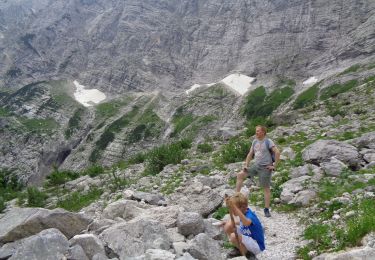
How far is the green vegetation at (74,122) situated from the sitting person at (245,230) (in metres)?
159

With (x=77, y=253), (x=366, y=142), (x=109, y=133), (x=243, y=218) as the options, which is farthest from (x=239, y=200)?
(x=109, y=133)

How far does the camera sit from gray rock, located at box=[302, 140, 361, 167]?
18.6 m

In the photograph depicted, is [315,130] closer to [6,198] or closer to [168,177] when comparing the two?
[168,177]

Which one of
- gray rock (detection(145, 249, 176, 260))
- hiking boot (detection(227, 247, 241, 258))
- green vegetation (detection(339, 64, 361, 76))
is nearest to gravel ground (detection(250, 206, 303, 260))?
hiking boot (detection(227, 247, 241, 258))

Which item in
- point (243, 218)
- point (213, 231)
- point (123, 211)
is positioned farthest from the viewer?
point (123, 211)

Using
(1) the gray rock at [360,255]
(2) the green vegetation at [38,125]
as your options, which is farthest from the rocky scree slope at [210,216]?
(2) the green vegetation at [38,125]

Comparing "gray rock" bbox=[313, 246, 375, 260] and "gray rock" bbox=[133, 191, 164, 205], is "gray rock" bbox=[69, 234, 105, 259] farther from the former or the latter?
"gray rock" bbox=[133, 191, 164, 205]

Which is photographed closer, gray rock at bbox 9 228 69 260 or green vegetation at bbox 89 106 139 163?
gray rock at bbox 9 228 69 260

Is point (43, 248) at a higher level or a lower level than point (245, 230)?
higher

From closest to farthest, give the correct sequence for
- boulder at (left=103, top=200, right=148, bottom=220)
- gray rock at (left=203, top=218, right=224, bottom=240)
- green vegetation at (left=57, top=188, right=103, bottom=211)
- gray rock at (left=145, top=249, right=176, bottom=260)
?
gray rock at (left=145, top=249, right=176, bottom=260)
gray rock at (left=203, top=218, right=224, bottom=240)
boulder at (left=103, top=200, right=148, bottom=220)
green vegetation at (left=57, top=188, right=103, bottom=211)

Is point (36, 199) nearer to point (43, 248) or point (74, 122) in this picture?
point (43, 248)

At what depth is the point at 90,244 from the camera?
9805mm

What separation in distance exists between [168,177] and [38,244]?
640 inches

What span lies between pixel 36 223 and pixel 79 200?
13845 mm
